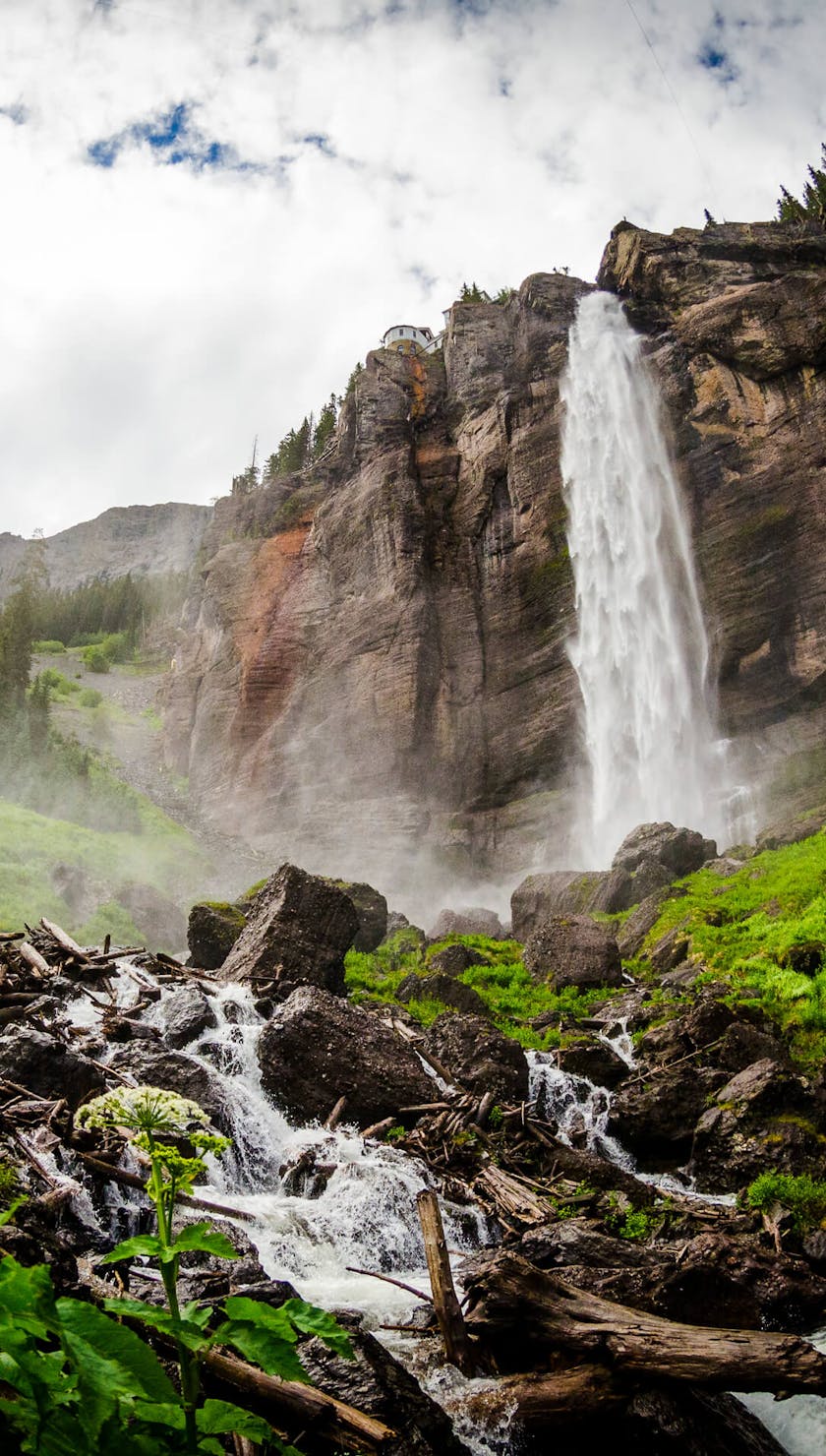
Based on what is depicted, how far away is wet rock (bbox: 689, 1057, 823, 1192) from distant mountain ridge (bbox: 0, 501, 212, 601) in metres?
140

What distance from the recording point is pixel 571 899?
26844mm

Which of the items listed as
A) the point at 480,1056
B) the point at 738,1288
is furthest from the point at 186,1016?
the point at 738,1288

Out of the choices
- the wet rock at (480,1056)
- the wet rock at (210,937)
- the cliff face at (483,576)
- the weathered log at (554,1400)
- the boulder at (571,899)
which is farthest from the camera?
the cliff face at (483,576)

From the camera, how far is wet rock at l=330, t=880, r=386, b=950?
77.1 feet

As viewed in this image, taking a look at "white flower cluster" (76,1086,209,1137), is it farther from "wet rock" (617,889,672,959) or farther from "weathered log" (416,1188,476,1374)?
"wet rock" (617,889,672,959)

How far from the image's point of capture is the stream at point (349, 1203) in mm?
6086

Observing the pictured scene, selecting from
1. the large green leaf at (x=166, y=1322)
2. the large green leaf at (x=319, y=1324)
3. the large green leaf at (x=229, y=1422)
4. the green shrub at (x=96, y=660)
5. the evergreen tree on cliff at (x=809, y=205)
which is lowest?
the large green leaf at (x=229, y=1422)

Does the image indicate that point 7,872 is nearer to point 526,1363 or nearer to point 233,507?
point 526,1363

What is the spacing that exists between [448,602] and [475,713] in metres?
6.93

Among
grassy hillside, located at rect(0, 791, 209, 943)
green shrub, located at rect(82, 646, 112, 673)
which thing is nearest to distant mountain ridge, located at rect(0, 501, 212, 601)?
green shrub, located at rect(82, 646, 112, 673)

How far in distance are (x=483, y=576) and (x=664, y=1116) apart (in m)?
39.7

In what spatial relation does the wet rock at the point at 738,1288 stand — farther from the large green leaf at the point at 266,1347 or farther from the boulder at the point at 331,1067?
the large green leaf at the point at 266,1347

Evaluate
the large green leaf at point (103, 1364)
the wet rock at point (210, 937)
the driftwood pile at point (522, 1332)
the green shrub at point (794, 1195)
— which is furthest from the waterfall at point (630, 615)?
the large green leaf at point (103, 1364)

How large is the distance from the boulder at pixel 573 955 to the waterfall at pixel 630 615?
58.7ft
